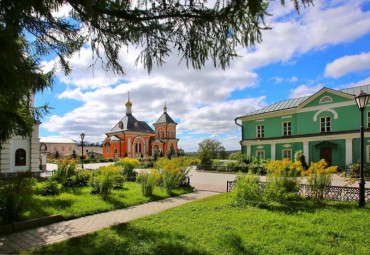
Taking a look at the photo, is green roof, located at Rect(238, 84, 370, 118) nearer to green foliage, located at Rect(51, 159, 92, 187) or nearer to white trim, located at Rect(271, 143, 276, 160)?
white trim, located at Rect(271, 143, 276, 160)

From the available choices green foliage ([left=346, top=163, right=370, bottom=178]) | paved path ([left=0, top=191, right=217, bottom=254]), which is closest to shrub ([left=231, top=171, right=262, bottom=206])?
paved path ([left=0, top=191, right=217, bottom=254])

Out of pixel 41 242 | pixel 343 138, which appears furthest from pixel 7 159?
pixel 343 138

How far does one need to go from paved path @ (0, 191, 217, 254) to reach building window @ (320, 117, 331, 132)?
17.6 metres

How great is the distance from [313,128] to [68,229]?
20572 millimetres

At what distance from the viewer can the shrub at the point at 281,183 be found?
24.0 ft

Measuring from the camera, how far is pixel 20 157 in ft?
50.1

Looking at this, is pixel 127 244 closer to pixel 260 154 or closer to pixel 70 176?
pixel 70 176

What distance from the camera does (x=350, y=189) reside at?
7.97m

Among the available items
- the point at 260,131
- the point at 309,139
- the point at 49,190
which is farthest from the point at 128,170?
the point at 309,139

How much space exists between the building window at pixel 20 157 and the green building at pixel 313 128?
1907 cm

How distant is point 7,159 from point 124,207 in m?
11.3

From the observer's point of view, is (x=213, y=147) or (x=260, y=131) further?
(x=213, y=147)

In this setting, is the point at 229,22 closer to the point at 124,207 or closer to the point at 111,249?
the point at 111,249

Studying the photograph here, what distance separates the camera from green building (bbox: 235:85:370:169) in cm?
1845
